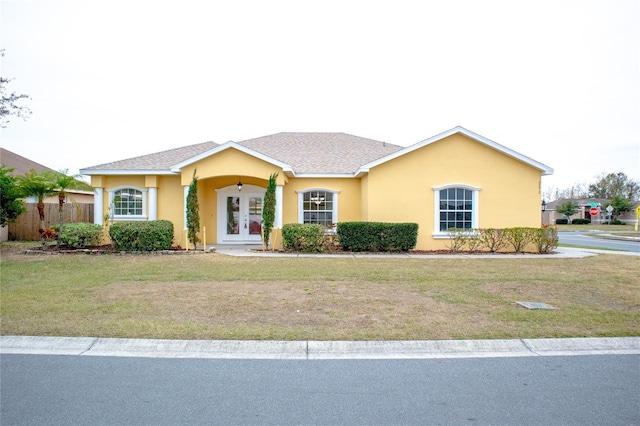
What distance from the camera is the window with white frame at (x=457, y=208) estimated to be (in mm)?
17984

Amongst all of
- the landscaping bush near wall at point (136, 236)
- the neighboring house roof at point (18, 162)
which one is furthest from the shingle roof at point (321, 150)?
the neighboring house roof at point (18, 162)

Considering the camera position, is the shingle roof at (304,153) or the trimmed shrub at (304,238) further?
the shingle roof at (304,153)

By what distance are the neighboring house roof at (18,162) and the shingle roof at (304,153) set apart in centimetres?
1330

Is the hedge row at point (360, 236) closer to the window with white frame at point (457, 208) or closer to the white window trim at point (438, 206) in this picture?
the white window trim at point (438, 206)

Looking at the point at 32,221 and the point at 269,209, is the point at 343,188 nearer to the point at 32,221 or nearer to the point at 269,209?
the point at 269,209

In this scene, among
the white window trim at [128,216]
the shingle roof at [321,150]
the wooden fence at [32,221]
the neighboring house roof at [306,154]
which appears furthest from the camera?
the wooden fence at [32,221]


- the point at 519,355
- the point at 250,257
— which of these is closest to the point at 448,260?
the point at 250,257

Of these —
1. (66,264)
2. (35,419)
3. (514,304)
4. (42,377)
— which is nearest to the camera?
(35,419)

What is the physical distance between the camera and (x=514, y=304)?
27.2 feet

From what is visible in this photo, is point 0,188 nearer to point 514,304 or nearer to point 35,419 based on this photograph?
point 35,419

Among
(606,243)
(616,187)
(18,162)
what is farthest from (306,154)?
(616,187)

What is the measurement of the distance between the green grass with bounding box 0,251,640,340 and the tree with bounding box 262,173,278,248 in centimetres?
337

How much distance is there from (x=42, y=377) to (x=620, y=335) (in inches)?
294

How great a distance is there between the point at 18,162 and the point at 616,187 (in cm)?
8655
